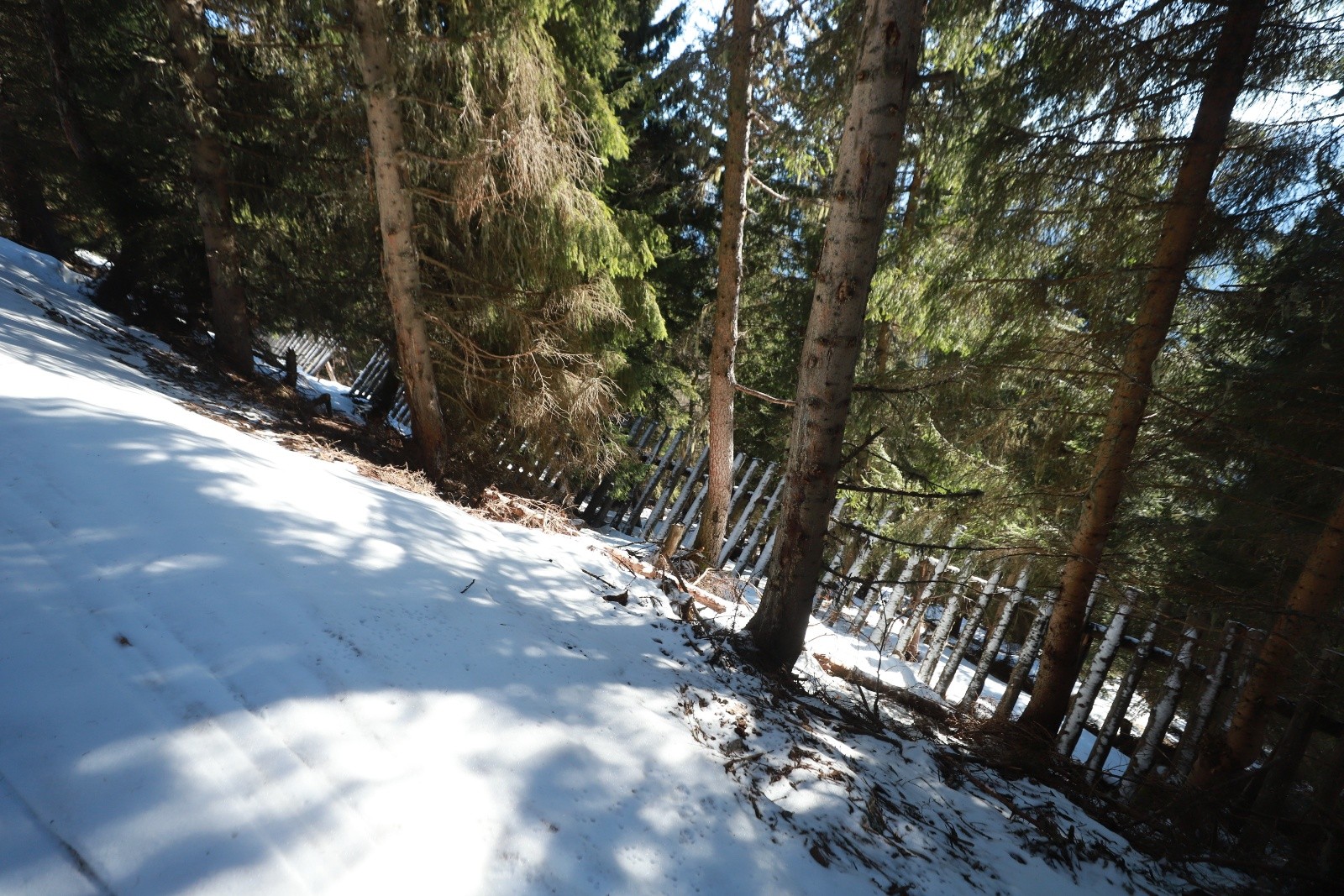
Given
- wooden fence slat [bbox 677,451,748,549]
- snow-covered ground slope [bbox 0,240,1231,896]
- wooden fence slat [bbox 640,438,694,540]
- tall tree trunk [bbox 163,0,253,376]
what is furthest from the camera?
wooden fence slat [bbox 640,438,694,540]

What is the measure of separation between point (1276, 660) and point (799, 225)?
6.46 metres

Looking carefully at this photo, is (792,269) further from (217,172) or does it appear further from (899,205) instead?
(217,172)

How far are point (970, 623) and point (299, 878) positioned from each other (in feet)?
17.4

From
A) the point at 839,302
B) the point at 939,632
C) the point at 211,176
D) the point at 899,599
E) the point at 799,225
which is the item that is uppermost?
the point at 799,225

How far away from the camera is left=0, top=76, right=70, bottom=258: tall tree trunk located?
840cm

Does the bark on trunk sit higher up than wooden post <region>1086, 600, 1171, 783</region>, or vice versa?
the bark on trunk

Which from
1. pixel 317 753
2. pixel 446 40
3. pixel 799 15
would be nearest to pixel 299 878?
pixel 317 753

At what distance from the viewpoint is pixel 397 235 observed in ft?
15.6

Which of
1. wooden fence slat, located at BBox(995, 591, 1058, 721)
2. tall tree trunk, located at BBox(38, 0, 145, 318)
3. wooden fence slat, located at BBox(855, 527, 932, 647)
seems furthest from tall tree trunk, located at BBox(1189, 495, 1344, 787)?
tall tree trunk, located at BBox(38, 0, 145, 318)

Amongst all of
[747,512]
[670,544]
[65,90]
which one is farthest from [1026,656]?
[65,90]

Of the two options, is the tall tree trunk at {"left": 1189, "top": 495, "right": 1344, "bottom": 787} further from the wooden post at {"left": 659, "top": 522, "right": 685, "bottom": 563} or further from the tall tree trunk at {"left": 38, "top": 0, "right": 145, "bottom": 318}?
the tall tree trunk at {"left": 38, "top": 0, "right": 145, "bottom": 318}

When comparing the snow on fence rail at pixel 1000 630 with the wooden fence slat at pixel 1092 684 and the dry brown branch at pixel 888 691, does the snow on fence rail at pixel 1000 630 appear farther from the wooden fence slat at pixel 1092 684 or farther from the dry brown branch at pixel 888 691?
the dry brown branch at pixel 888 691

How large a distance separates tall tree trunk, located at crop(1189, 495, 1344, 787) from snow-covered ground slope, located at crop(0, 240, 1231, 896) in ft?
5.24

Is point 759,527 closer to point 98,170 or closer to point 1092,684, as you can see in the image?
point 1092,684
